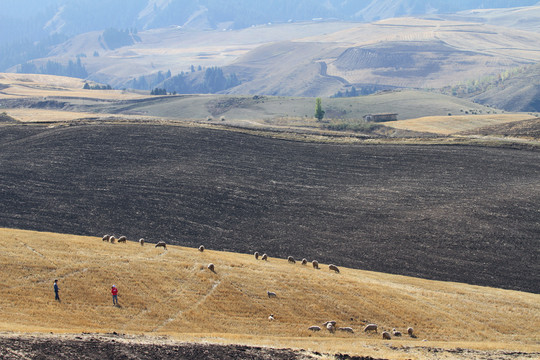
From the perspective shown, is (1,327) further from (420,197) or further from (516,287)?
(420,197)

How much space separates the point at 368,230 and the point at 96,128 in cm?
4930

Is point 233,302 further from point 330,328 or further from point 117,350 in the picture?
point 117,350

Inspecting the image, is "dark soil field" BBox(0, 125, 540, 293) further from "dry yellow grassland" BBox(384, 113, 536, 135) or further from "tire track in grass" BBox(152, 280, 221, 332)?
"dry yellow grassland" BBox(384, 113, 536, 135)

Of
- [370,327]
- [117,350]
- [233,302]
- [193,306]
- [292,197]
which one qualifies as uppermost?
[117,350]

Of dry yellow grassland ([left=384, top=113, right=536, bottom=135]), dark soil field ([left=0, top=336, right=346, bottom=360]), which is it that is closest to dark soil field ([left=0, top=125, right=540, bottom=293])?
dark soil field ([left=0, top=336, right=346, bottom=360])

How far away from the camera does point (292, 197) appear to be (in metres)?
68.8

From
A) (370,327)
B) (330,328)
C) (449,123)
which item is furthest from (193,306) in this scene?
(449,123)

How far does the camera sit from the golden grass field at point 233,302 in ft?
109

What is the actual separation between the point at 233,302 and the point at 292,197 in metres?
31.8

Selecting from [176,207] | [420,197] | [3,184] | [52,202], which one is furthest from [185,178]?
[420,197]

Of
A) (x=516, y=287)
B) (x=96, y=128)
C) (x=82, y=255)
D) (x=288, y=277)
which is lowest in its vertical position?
(x=516, y=287)

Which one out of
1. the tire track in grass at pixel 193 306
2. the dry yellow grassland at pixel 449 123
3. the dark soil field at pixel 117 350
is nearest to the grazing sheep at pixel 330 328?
the dark soil field at pixel 117 350

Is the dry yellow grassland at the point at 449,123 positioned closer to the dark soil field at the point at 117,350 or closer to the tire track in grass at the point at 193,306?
the tire track in grass at the point at 193,306

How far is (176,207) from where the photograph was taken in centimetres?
6388
